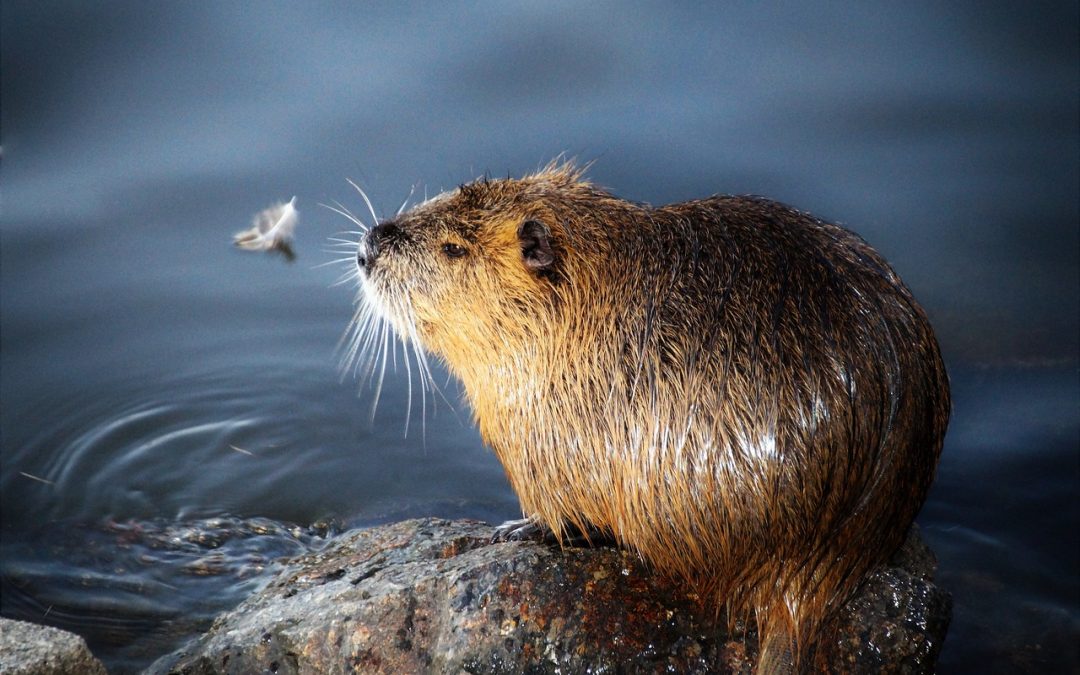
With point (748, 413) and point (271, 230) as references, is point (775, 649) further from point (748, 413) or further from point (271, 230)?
point (271, 230)

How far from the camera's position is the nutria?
2873mm

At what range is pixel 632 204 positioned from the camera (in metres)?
3.42

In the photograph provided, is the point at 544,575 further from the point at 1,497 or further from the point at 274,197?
the point at 274,197

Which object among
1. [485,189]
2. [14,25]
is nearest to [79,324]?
[14,25]

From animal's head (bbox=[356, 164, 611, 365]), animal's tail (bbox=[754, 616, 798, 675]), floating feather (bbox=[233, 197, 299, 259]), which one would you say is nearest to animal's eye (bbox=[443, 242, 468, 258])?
animal's head (bbox=[356, 164, 611, 365])

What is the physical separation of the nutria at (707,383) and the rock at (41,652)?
119cm

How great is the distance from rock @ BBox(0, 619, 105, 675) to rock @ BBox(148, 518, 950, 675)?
20cm

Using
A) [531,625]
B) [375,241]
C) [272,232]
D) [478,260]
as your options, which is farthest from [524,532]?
[272,232]

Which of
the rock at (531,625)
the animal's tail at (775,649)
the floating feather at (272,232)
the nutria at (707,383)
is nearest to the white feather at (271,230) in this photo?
the floating feather at (272,232)

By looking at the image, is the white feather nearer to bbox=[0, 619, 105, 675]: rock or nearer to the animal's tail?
bbox=[0, 619, 105, 675]: rock

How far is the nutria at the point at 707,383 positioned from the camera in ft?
9.43

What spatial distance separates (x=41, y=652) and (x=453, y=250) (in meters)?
1.47

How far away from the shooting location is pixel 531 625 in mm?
2959

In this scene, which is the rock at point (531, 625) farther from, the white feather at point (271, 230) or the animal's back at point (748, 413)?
the white feather at point (271, 230)
